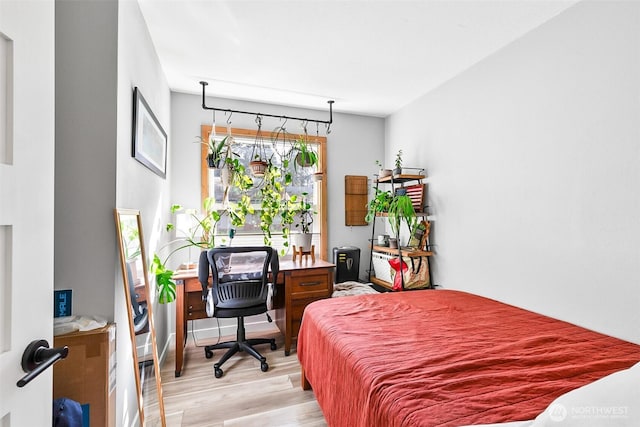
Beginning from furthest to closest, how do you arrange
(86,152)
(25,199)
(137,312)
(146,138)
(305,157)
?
(305,157) < (146,138) < (137,312) < (86,152) < (25,199)

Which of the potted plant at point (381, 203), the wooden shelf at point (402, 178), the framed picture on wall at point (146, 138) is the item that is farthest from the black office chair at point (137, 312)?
the wooden shelf at point (402, 178)

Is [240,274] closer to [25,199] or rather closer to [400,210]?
[400,210]

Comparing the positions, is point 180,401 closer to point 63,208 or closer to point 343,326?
point 343,326

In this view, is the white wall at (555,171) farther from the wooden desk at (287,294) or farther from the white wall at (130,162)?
the white wall at (130,162)

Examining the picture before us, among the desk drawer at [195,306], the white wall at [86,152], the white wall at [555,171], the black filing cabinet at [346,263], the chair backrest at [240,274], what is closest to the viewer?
the white wall at [86,152]

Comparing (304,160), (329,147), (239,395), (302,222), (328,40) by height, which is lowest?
(239,395)

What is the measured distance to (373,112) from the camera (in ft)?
12.1

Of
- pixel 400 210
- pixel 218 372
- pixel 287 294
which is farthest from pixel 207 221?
pixel 400 210

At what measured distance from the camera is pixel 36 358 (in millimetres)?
666

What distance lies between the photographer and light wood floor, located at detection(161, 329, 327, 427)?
1.82 metres

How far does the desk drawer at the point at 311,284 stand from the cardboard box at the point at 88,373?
1649 mm

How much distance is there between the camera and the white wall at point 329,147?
3062 millimetres

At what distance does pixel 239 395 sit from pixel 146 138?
6.02ft

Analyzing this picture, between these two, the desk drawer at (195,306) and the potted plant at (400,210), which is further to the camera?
the potted plant at (400,210)
